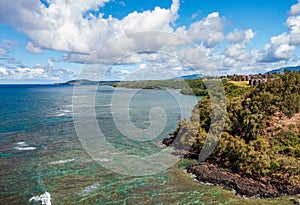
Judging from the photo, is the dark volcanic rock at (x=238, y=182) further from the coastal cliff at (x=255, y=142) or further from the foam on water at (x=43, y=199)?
the foam on water at (x=43, y=199)

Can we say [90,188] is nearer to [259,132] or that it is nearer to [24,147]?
[24,147]

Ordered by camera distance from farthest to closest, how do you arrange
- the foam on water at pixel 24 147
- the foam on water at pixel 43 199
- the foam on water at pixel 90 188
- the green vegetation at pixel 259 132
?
the foam on water at pixel 24 147
the green vegetation at pixel 259 132
the foam on water at pixel 90 188
the foam on water at pixel 43 199

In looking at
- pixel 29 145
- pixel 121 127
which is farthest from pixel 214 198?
pixel 121 127

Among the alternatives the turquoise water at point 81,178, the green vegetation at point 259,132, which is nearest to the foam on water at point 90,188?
the turquoise water at point 81,178

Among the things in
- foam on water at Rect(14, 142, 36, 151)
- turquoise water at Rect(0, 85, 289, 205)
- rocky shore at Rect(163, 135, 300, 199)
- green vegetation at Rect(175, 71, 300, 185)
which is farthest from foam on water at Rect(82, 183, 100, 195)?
foam on water at Rect(14, 142, 36, 151)

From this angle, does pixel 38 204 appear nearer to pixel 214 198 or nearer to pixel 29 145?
pixel 214 198

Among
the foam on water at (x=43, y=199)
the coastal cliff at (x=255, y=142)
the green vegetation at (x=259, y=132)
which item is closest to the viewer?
the foam on water at (x=43, y=199)

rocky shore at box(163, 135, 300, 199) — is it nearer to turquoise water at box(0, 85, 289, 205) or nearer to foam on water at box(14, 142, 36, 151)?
turquoise water at box(0, 85, 289, 205)
